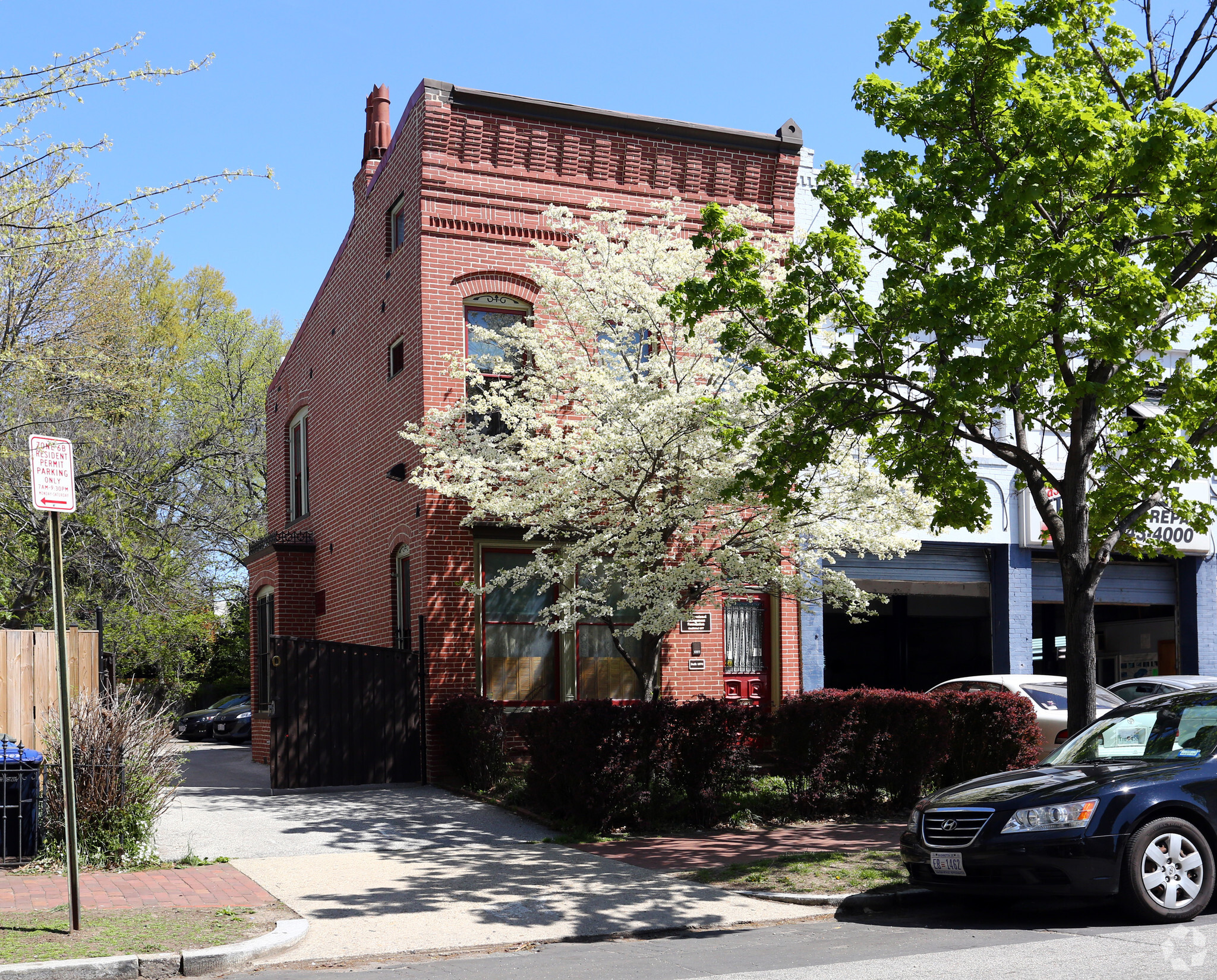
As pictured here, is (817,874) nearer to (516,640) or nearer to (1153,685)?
(516,640)

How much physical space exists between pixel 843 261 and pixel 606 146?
7.95m

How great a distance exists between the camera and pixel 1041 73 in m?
10.4

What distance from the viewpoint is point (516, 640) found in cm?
1661

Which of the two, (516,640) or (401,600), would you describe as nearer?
(516,640)

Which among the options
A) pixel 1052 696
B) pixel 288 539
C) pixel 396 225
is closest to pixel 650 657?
pixel 1052 696

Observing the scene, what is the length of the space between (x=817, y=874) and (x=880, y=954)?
7.92 ft

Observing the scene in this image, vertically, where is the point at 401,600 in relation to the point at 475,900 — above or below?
above

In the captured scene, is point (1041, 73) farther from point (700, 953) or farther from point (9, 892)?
point (9, 892)

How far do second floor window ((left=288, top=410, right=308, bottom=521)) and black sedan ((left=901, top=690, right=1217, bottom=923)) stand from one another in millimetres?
17330

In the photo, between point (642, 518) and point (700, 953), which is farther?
point (642, 518)

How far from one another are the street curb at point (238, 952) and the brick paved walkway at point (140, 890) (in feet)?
3.54

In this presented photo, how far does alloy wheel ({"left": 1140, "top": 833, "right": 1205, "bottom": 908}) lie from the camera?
25.4 ft

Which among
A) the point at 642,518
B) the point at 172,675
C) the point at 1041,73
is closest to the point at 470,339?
the point at 642,518

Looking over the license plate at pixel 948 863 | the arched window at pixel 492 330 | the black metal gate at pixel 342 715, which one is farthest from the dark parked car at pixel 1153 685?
the black metal gate at pixel 342 715
